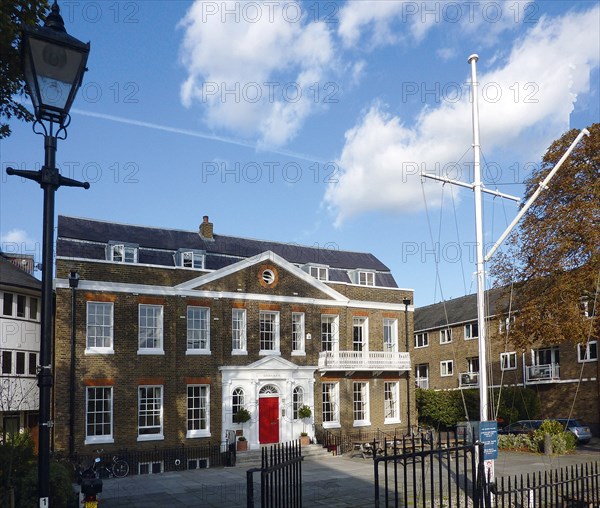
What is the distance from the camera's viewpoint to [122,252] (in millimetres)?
28547

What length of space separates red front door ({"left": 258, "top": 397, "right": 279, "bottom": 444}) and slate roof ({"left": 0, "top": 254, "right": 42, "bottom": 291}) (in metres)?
11.5

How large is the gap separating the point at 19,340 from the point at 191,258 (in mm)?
8578

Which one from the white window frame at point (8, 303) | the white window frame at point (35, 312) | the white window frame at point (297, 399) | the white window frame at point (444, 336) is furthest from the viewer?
the white window frame at point (444, 336)

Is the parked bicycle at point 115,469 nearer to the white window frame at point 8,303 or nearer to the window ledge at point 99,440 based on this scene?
the window ledge at point 99,440

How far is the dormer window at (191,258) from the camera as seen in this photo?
30.2 metres

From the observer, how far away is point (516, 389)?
4075 cm

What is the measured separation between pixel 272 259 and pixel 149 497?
43.8ft

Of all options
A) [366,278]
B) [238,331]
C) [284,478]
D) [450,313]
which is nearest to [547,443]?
[366,278]

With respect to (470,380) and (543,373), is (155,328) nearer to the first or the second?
(543,373)

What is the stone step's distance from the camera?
89.9 feet

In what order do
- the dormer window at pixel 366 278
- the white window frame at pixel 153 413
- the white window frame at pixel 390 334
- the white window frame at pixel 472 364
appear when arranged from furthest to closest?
the white window frame at pixel 472 364 → the dormer window at pixel 366 278 → the white window frame at pixel 390 334 → the white window frame at pixel 153 413

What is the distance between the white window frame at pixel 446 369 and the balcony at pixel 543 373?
7.60 meters

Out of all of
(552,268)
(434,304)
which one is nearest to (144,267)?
(552,268)

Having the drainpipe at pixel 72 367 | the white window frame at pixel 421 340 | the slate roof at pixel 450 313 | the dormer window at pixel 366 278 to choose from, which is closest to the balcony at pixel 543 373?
the slate roof at pixel 450 313
